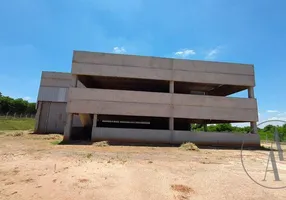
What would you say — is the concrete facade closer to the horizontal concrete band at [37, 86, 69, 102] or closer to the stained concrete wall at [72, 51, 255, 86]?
the horizontal concrete band at [37, 86, 69, 102]

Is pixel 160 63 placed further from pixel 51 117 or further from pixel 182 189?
pixel 51 117

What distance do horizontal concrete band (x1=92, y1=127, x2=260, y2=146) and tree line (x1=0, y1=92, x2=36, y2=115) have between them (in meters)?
61.6

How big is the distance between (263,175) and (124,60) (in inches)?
637

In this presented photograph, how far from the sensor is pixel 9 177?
6531 millimetres

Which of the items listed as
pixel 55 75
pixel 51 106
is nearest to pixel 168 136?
pixel 51 106

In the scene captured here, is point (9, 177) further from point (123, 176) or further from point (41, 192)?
point (123, 176)

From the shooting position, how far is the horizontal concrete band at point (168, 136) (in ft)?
62.6

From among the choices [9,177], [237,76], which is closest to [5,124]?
[9,177]

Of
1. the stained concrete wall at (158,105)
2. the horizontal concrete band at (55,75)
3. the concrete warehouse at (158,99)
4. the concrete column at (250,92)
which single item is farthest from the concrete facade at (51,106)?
the concrete column at (250,92)

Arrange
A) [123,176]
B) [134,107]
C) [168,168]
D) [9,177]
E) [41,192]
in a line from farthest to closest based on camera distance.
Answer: [134,107] → [168,168] → [123,176] → [9,177] → [41,192]

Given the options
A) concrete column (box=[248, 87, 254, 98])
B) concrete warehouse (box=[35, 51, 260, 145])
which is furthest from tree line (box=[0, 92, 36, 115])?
concrete column (box=[248, 87, 254, 98])

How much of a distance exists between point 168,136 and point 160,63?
790 cm

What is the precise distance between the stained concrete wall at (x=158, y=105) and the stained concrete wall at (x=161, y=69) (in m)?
1.96

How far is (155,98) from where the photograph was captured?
20016 mm
